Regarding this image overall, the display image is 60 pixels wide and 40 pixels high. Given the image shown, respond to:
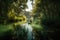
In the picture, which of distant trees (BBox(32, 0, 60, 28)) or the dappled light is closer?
the dappled light

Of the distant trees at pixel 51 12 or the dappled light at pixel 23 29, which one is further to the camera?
the distant trees at pixel 51 12

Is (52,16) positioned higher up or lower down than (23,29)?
higher up

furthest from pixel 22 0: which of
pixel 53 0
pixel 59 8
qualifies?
pixel 59 8

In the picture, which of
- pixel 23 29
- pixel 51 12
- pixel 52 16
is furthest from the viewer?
pixel 23 29

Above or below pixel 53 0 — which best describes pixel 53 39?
below

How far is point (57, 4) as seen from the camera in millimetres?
10328

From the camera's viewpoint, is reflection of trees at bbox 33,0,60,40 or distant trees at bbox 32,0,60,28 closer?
reflection of trees at bbox 33,0,60,40

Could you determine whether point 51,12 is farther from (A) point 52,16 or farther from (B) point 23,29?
(B) point 23,29

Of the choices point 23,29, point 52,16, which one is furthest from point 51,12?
point 23,29

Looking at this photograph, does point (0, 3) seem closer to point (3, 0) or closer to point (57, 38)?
point (3, 0)

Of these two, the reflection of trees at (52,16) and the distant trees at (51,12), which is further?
the distant trees at (51,12)

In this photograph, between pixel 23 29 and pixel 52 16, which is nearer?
pixel 52 16

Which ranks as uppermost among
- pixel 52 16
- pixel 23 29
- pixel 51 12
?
pixel 51 12

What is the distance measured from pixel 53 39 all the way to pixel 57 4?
9.46ft
